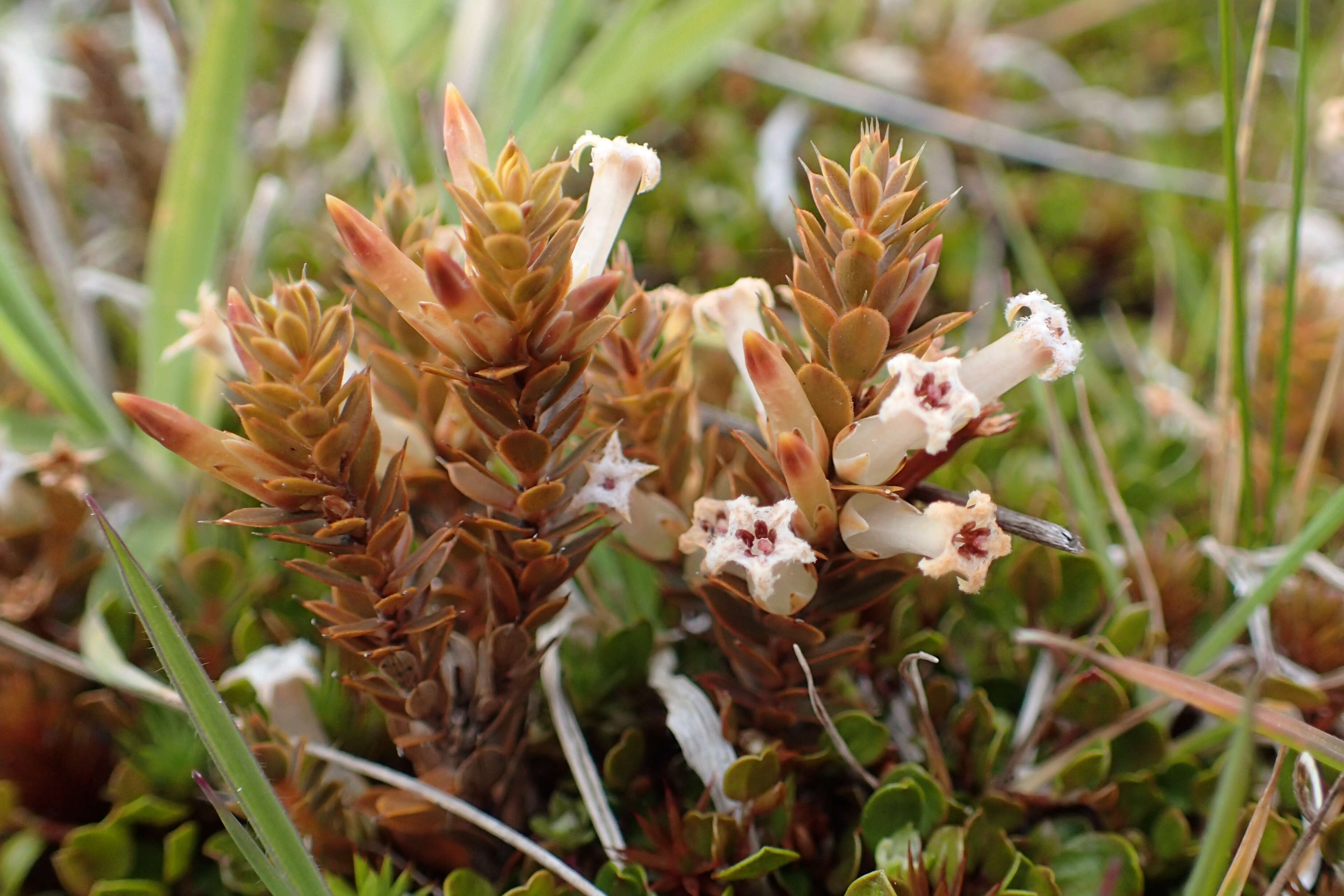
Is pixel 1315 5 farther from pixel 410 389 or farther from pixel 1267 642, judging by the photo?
pixel 410 389

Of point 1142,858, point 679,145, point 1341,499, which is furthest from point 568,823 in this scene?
point 679,145

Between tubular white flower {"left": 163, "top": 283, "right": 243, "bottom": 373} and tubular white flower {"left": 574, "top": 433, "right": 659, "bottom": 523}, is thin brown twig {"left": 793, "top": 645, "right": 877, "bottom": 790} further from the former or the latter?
tubular white flower {"left": 163, "top": 283, "right": 243, "bottom": 373}

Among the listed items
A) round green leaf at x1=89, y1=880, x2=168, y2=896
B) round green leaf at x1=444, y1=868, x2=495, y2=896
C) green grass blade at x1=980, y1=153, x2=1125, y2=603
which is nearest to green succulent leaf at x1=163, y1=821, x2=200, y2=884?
round green leaf at x1=89, y1=880, x2=168, y2=896

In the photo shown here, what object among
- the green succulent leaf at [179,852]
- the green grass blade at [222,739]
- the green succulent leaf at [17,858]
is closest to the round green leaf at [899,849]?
the green grass blade at [222,739]

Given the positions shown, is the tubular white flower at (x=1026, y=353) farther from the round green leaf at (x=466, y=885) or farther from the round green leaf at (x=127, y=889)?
the round green leaf at (x=127, y=889)

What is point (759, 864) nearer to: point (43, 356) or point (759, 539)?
point (759, 539)
